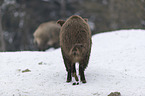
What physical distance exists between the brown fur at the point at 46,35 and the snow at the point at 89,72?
384 centimetres

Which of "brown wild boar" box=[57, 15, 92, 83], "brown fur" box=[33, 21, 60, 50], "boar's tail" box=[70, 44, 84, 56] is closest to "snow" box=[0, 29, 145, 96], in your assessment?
"brown wild boar" box=[57, 15, 92, 83]

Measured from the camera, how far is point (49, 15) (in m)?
25.1

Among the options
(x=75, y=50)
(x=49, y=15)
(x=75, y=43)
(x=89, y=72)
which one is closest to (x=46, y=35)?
(x=89, y=72)

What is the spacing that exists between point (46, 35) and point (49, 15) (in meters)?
9.97

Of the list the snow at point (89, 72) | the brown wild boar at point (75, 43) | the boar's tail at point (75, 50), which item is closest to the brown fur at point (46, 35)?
the snow at point (89, 72)

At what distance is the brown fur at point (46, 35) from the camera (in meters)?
15.4

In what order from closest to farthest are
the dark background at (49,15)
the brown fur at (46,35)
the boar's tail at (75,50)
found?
1. the boar's tail at (75,50)
2. the brown fur at (46,35)
3. the dark background at (49,15)

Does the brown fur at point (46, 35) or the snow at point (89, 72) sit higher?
the snow at point (89, 72)

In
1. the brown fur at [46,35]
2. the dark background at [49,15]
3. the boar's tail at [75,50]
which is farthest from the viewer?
the dark background at [49,15]

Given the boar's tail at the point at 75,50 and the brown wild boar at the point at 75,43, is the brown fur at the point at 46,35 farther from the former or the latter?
the boar's tail at the point at 75,50

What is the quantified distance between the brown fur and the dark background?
7078mm

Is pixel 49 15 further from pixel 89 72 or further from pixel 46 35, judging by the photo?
pixel 89 72

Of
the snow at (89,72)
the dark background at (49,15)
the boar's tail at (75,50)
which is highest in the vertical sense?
the boar's tail at (75,50)

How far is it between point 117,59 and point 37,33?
711cm
